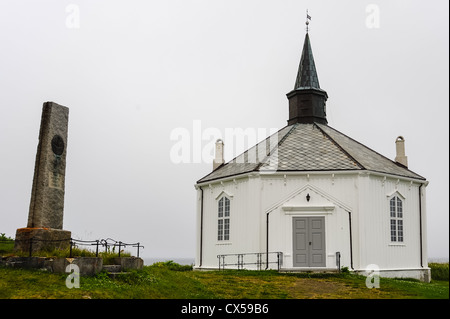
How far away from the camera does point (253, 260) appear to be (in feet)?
73.3

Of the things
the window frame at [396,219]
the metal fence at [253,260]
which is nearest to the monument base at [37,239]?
the metal fence at [253,260]

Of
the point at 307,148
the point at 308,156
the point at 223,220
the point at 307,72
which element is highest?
the point at 307,72

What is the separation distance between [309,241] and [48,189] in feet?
37.9

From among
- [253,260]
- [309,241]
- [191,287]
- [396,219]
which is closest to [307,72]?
[396,219]

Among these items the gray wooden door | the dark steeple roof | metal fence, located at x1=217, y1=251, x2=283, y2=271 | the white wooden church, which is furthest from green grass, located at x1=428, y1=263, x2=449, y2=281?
the dark steeple roof

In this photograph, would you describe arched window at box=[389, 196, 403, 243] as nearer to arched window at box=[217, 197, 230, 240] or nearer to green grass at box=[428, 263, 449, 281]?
green grass at box=[428, 263, 449, 281]

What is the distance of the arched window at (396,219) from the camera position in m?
23.0

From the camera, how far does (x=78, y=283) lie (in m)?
12.2

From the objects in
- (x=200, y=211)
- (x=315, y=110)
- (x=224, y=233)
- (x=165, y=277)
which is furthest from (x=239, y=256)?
(x=315, y=110)

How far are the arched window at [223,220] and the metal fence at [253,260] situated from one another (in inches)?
41.0

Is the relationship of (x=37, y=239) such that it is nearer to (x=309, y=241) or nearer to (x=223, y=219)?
(x=223, y=219)
